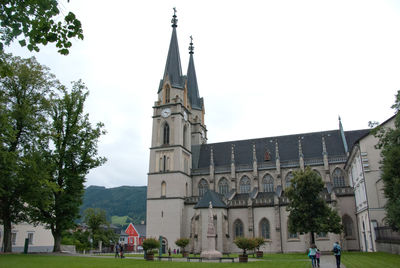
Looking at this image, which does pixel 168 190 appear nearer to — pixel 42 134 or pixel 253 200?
pixel 253 200

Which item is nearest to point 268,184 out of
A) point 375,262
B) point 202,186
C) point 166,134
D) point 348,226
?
point 202,186

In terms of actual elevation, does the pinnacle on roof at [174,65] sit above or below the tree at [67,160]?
above

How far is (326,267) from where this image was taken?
20469 millimetres

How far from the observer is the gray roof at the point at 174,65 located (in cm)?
5978

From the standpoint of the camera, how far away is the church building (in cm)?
4631

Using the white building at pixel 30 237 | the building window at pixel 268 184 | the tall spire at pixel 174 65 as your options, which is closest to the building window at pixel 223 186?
the building window at pixel 268 184

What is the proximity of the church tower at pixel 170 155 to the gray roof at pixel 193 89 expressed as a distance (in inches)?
158

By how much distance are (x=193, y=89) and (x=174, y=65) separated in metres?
10.3

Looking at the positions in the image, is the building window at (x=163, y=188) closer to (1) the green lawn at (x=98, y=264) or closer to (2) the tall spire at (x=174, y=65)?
(2) the tall spire at (x=174, y=65)

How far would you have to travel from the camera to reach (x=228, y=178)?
56.5m

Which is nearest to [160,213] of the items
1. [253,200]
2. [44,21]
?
[253,200]

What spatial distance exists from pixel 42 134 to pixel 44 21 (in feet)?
82.6

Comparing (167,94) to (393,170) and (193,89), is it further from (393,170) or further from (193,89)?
(393,170)

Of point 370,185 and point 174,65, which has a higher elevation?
point 174,65
